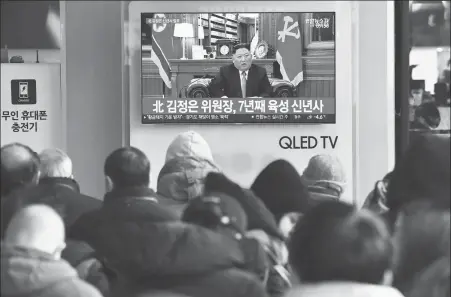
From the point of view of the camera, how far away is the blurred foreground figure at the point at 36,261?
2.00 metres

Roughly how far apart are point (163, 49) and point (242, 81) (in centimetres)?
62

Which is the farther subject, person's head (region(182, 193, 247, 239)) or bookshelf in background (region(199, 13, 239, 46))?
bookshelf in background (region(199, 13, 239, 46))

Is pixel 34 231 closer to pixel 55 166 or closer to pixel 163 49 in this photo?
pixel 55 166

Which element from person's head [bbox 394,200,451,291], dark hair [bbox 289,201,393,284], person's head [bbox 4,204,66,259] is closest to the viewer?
dark hair [bbox 289,201,393,284]

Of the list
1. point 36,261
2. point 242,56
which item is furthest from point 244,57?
point 36,261

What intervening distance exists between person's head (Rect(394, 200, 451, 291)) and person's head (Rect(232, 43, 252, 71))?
4.00 m

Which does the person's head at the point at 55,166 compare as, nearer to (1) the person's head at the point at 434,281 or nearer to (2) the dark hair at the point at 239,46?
(1) the person's head at the point at 434,281

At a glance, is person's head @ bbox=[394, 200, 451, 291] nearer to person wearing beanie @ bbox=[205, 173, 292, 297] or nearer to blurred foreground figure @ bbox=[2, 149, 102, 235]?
person wearing beanie @ bbox=[205, 173, 292, 297]

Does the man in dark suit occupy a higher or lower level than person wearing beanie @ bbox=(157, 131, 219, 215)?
higher

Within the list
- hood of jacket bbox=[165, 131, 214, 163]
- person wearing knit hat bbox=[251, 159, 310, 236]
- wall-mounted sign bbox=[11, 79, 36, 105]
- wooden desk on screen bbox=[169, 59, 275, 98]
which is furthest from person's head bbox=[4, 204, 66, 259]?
wall-mounted sign bbox=[11, 79, 36, 105]

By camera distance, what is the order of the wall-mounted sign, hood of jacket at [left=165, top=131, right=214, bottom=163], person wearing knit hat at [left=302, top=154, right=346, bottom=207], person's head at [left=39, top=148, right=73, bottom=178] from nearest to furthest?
person's head at [left=39, top=148, right=73, bottom=178]
person wearing knit hat at [left=302, top=154, right=346, bottom=207]
hood of jacket at [left=165, top=131, right=214, bottom=163]
the wall-mounted sign

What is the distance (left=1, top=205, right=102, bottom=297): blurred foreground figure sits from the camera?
200 cm

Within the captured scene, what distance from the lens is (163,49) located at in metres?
6.38

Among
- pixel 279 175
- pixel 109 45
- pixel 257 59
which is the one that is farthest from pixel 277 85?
pixel 279 175
